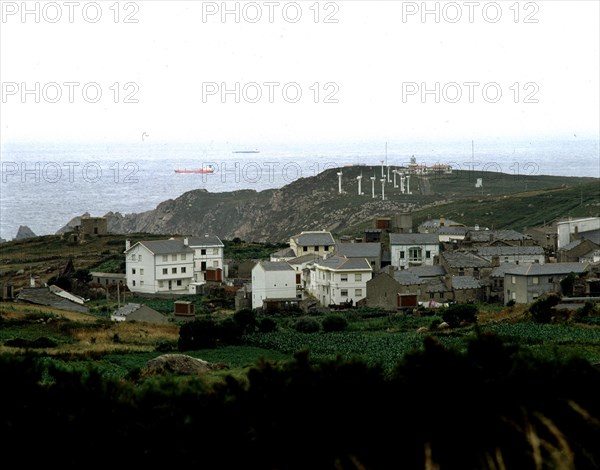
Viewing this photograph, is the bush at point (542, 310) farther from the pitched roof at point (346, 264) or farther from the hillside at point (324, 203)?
the hillside at point (324, 203)

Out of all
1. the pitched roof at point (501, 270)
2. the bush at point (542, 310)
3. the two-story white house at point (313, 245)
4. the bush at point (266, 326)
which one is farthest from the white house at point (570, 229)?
the bush at point (266, 326)

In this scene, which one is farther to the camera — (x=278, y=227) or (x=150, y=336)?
(x=278, y=227)

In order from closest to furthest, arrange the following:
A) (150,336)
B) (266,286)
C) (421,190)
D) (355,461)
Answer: (355,461) < (150,336) < (266,286) < (421,190)

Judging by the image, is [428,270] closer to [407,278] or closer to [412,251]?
[407,278]

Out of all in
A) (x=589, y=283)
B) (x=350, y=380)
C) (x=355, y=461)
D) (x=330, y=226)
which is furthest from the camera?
(x=330, y=226)

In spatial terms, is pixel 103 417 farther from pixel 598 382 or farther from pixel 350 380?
pixel 598 382

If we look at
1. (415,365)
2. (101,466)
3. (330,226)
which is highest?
(330,226)

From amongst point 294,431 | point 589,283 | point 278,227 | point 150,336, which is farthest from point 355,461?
point 278,227

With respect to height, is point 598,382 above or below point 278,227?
below

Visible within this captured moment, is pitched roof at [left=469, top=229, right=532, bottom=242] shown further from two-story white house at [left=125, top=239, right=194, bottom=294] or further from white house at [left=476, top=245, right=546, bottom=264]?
two-story white house at [left=125, top=239, right=194, bottom=294]
